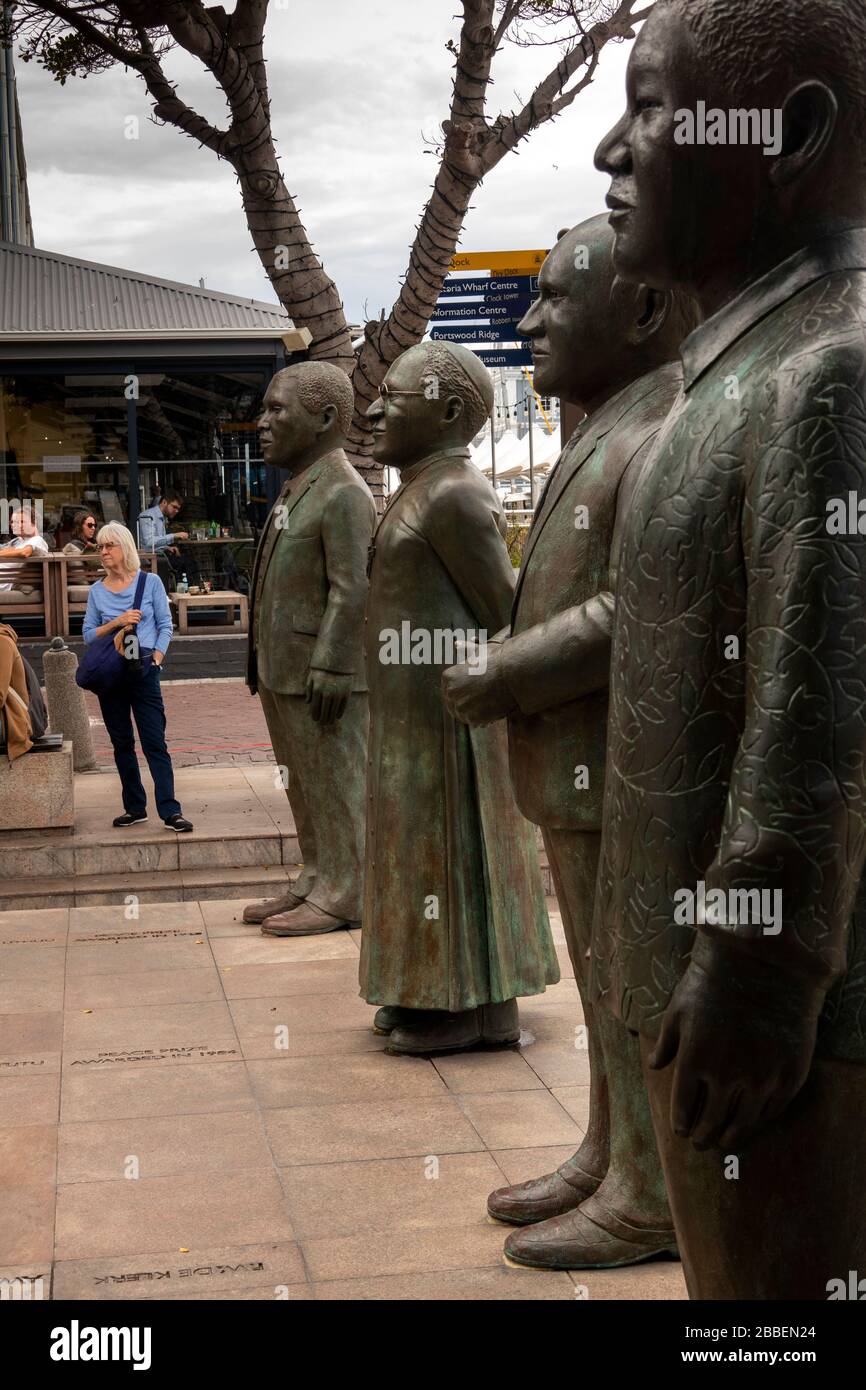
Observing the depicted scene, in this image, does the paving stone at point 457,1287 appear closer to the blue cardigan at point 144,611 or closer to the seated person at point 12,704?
the seated person at point 12,704

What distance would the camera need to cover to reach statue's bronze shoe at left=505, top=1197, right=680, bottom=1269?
3.50m

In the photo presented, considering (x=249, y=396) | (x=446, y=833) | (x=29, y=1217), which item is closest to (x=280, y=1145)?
(x=29, y=1217)

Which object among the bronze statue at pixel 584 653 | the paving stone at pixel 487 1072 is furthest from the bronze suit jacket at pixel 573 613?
the paving stone at pixel 487 1072

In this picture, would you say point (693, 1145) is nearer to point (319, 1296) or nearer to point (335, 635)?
point (319, 1296)

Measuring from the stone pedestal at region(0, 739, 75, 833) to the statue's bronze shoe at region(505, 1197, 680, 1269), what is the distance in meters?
5.19

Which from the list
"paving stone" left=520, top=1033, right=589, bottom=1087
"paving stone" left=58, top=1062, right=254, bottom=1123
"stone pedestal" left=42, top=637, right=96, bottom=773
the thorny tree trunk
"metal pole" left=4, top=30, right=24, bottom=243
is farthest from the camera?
"metal pole" left=4, top=30, right=24, bottom=243

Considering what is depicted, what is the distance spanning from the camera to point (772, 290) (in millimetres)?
1989

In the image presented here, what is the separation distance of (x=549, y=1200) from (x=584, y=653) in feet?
4.42

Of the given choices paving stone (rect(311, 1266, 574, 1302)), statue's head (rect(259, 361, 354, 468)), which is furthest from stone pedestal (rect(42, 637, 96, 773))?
paving stone (rect(311, 1266, 574, 1302))

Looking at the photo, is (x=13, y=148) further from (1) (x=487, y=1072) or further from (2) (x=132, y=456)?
(1) (x=487, y=1072)

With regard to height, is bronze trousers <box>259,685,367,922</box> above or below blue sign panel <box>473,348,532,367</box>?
below

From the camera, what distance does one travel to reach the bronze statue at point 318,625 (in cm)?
653

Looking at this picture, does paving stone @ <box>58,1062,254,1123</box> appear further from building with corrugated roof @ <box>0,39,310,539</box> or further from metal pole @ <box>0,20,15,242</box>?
metal pole @ <box>0,20,15,242</box>

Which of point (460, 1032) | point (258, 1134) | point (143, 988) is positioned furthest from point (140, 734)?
point (258, 1134)
